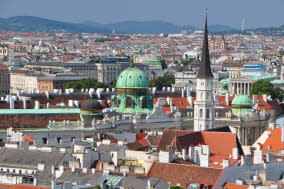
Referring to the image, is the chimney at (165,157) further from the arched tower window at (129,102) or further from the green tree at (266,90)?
the green tree at (266,90)

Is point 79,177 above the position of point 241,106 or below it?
above

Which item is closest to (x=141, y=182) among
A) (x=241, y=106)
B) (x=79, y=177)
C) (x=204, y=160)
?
(x=79, y=177)

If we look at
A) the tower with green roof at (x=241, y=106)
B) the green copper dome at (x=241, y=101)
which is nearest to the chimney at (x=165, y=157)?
the tower with green roof at (x=241, y=106)

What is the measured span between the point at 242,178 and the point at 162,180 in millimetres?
5749

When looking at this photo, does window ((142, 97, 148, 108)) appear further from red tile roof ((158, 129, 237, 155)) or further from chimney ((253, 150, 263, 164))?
chimney ((253, 150, 263, 164))

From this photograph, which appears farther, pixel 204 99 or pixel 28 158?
pixel 204 99

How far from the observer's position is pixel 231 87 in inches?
7653

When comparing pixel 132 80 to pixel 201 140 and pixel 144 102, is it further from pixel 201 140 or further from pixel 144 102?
pixel 201 140

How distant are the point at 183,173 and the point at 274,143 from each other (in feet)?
73.7

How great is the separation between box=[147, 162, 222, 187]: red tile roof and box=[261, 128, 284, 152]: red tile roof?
64.4 ft

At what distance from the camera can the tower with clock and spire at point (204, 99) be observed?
3841 inches

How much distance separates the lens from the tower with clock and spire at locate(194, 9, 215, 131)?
320 ft

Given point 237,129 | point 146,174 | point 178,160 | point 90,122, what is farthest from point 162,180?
point 237,129

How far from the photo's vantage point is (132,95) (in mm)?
103812
